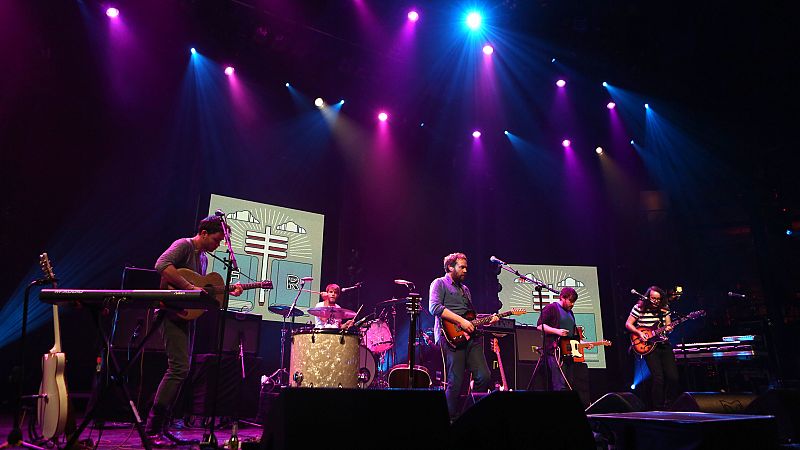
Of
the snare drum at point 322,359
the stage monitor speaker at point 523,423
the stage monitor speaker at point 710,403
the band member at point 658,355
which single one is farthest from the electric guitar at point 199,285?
the band member at point 658,355

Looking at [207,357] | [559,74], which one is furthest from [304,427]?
[559,74]

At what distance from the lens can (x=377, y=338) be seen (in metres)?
9.00

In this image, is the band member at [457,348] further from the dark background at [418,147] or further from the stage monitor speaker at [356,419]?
the dark background at [418,147]

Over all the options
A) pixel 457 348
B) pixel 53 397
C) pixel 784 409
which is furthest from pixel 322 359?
pixel 784 409

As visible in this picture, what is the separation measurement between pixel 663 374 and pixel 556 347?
74.2 inches

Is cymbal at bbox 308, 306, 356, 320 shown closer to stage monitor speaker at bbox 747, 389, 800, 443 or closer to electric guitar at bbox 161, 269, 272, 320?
electric guitar at bbox 161, 269, 272, 320

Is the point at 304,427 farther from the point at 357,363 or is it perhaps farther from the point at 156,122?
the point at 156,122

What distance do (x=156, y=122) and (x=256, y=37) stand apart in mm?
2346

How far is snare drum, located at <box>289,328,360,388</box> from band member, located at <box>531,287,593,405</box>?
287cm

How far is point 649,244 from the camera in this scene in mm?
13102

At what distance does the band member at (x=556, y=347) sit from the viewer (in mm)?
8023

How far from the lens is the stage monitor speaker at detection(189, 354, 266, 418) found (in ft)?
23.9

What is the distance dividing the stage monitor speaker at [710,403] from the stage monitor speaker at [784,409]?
0.42 feet

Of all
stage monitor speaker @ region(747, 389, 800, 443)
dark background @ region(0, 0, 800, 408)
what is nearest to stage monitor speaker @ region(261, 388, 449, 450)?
stage monitor speaker @ region(747, 389, 800, 443)
